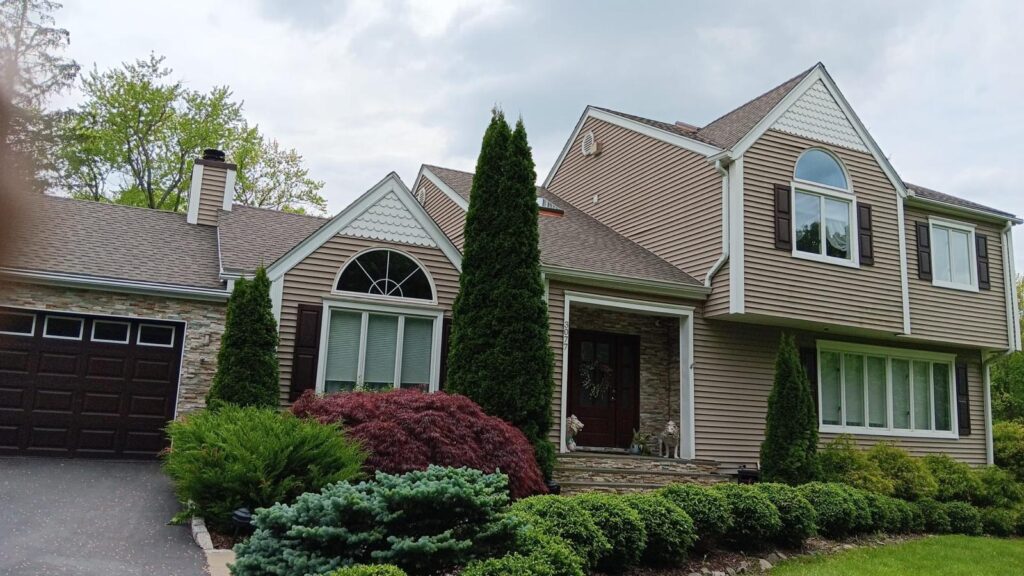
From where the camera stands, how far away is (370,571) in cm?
451

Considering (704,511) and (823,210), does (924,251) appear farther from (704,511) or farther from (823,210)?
(704,511)

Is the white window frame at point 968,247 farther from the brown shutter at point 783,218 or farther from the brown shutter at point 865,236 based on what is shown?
the brown shutter at point 783,218

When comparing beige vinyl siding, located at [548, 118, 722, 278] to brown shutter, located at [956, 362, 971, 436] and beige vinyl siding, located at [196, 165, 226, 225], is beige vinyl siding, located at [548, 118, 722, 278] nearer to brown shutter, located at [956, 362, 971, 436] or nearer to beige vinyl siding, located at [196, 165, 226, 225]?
brown shutter, located at [956, 362, 971, 436]

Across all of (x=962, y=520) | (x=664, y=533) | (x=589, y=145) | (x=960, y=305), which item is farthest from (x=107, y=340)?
(x=960, y=305)

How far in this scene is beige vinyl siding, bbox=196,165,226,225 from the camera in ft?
47.1

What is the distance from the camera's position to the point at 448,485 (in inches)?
194

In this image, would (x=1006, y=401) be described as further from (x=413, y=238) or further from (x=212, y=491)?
(x=212, y=491)

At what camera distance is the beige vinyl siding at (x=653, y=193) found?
13.2 metres

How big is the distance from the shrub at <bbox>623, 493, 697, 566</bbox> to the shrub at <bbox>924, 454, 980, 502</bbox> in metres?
6.98

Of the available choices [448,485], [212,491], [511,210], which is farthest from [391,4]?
[448,485]

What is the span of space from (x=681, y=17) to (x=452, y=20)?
392cm

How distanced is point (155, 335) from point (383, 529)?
7.63 m

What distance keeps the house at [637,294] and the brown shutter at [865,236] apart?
1.4 inches

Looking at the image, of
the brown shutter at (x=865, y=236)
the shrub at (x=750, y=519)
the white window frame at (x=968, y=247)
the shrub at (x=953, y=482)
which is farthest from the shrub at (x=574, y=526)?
the white window frame at (x=968, y=247)
